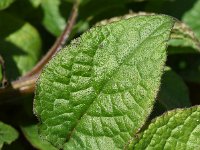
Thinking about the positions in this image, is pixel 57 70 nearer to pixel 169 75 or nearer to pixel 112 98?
pixel 112 98

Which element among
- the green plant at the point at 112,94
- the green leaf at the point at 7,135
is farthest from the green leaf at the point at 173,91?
the green leaf at the point at 7,135

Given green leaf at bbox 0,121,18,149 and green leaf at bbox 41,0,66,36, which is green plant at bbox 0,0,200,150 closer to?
green leaf at bbox 0,121,18,149

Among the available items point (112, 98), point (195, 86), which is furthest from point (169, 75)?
point (112, 98)

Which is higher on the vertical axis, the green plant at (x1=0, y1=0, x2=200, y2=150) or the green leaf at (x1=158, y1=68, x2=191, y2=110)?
Answer: the green plant at (x1=0, y1=0, x2=200, y2=150)

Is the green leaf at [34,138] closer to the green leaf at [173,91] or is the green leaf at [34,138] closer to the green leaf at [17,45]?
the green leaf at [17,45]

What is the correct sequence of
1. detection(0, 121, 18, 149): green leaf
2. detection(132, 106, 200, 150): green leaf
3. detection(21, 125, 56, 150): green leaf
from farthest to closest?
1. detection(21, 125, 56, 150): green leaf
2. detection(0, 121, 18, 149): green leaf
3. detection(132, 106, 200, 150): green leaf

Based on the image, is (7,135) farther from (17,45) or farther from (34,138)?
(17,45)

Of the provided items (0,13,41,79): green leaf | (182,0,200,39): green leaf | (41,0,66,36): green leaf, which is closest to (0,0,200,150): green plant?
(0,13,41,79): green leaf
